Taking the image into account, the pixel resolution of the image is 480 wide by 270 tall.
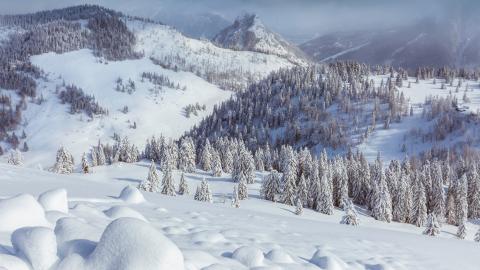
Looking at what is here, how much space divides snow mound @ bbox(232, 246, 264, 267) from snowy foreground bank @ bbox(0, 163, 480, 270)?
0.02 m

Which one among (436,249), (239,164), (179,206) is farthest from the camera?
(239,164)

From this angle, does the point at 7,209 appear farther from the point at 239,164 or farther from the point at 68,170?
the point at 68,170

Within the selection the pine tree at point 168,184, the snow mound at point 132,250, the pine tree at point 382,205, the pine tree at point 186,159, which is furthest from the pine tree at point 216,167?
the snow mound at point 132,250

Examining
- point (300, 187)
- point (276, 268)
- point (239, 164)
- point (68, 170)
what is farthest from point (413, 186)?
point (276, 268)

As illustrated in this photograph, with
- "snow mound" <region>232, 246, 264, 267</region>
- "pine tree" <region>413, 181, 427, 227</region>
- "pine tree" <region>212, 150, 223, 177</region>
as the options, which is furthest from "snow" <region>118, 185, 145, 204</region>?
"pine tree" <region>212, 150, 223, 177</region>

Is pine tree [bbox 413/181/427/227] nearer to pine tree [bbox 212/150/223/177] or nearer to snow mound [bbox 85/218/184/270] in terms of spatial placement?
pine tree [bbox 212/150/223/177]

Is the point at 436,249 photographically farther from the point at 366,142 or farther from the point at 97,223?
the point at 366,142

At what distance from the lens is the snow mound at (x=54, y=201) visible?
10969mm

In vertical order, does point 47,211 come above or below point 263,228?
above

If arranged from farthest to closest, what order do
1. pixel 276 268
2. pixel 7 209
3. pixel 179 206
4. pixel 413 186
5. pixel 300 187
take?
pixel 413 186 → pixel 300 187 → pixel 179 206 → pixel 276 268 → pixel 7 209

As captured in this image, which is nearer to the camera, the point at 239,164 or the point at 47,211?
the point at 47,211

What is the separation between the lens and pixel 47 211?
1059 cm

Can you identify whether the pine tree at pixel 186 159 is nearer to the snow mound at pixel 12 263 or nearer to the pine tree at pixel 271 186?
the pine tree at pixel 271 186

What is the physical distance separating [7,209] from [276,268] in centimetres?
593
